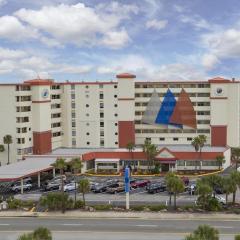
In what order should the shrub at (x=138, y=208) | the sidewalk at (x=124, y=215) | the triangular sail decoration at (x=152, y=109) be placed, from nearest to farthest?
1. the sidewalk at (x=124, y=215)
2. the shrub at (x=138, y=208)
3. the triangular sail decoration at (x=152, y=109)

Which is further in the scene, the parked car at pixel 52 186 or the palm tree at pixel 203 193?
the parked car at pixel 52 186

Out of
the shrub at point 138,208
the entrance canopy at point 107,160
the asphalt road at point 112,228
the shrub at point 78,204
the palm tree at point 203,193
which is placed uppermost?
the entrance canopy at point 107,160

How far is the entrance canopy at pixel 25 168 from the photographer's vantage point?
244 feet

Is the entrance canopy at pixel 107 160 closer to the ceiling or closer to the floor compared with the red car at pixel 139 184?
closer to the ceiling

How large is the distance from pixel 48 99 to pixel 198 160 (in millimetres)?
31453

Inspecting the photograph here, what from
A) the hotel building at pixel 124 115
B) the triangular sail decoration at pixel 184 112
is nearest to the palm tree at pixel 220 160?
the hotel building at pixel 124 115

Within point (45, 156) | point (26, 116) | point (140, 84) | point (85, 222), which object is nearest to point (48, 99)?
point (26, 116)

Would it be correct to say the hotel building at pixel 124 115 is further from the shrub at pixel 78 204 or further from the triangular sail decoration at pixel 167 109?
the shrub at pixel 78 204

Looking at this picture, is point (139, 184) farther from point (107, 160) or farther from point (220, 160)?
point (220, 160)

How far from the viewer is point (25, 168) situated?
81.9 metres

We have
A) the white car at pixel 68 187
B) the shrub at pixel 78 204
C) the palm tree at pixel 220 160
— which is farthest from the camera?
the palm tree at pixel 220 160

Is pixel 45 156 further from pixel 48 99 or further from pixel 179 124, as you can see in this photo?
pixel 179 124

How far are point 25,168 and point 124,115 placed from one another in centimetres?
2817

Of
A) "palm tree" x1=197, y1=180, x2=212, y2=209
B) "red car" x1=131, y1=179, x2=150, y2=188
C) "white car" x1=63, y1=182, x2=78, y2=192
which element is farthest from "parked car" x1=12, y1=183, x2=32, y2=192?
"palm tree" x1=197, y1=180, x2=212, y2=209
